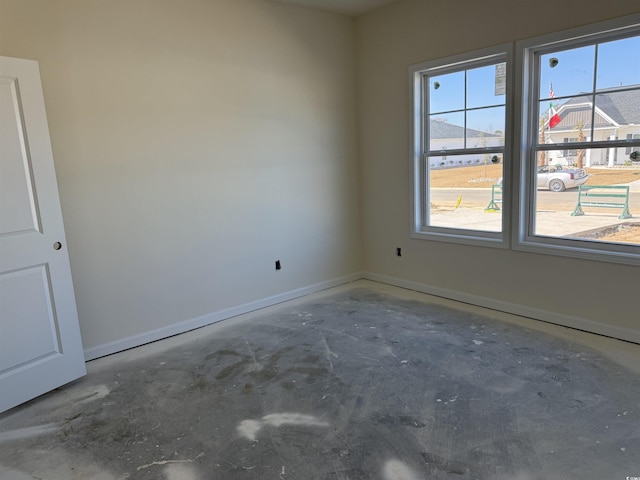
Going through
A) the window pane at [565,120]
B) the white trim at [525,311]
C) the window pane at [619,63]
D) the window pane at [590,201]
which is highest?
the window pane at [619,63]

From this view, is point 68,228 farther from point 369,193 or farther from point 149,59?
point 369,193

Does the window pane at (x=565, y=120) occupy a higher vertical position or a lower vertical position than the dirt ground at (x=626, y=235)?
higher

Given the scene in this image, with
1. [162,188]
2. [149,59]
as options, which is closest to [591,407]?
[162,188]

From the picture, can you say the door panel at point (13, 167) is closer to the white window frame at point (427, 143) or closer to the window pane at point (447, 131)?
the white window frame at point (427, 143)

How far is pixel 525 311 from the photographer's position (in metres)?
3.76

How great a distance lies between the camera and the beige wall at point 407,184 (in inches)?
129

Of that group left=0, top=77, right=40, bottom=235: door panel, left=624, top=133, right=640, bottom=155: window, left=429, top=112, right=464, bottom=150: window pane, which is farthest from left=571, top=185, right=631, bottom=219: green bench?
left=0, top=77, right=40, bottom=235: door panel

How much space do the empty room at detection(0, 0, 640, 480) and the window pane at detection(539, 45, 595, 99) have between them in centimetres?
1

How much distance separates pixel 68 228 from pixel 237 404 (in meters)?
1.77

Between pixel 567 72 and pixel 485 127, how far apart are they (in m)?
0.76

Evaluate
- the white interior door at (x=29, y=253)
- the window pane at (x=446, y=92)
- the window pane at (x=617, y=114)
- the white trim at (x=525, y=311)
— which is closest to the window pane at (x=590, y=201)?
the window pane at (x=617, y=114)

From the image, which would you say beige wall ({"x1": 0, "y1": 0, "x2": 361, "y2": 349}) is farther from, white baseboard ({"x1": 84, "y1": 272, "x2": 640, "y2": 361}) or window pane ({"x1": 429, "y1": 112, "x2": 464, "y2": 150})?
window pane ({"x1": 429, "y1": 112, "x2": 464, "y2": 150})

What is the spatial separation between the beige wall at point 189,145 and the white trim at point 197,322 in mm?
42

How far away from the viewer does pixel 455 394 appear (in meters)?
2.59
